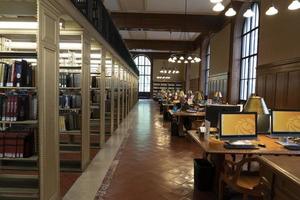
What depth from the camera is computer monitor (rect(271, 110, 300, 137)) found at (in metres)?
3.67

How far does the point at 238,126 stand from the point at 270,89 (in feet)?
17.3

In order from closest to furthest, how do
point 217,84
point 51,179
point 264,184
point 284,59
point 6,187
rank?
point 264,184, point 51,179, point 6,187, point 284,59, point 217,84

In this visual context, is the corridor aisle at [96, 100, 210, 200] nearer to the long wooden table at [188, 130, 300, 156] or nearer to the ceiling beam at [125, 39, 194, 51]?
the long wooden table at [188, 130, 300, 156]

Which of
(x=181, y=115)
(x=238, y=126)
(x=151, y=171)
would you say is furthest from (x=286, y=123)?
(x=181, y=115)

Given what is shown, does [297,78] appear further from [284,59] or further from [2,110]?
[2,110]

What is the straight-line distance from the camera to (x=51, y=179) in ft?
10.4

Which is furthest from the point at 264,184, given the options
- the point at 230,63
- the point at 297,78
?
the point at 230,63

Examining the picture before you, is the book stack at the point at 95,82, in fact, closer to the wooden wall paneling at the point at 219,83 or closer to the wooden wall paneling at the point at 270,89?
the wooden wall paneling at the point at 270,89

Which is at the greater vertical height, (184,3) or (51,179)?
(184,3)

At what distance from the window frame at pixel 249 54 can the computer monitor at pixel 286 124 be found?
21.8 feet

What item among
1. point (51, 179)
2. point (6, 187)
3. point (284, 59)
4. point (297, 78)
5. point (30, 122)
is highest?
point (284, 59)

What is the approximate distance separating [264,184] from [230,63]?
1074 centimetres

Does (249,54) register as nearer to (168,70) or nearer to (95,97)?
(95,97)

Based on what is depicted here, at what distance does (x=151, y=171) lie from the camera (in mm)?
4707
